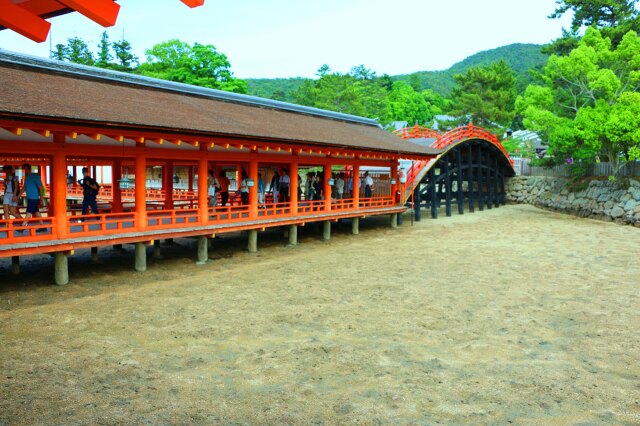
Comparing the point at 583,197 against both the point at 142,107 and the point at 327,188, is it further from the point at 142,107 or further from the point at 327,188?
the point at 142,107

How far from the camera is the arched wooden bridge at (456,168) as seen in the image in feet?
79.4

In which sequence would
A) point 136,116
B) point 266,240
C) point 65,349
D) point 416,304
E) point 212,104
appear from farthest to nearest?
point 266,240
point 212,104
point 136,116
point 416,304
point 65,349

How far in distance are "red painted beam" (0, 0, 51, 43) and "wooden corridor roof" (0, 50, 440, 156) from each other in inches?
307

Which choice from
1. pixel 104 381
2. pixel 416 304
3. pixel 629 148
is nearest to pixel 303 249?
pixel 416 304

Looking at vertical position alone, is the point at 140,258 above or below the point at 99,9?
below

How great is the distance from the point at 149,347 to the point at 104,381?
1.25 meters

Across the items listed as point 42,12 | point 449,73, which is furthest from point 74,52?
point 449,73

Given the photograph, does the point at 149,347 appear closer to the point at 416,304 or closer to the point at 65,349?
the point at 65,349

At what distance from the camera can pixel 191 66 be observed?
137 ft

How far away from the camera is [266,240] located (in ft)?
57.9

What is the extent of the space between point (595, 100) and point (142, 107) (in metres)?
21.3

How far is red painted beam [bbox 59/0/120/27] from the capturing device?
5.76 feet

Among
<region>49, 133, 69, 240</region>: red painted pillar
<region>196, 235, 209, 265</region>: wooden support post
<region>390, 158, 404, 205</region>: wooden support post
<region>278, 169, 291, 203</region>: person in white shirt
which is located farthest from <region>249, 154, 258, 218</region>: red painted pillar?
<region>390, 158, 404, 205</region>: wooden support post

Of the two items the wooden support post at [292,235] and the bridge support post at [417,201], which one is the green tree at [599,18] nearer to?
the bridge support post at [417,201]
